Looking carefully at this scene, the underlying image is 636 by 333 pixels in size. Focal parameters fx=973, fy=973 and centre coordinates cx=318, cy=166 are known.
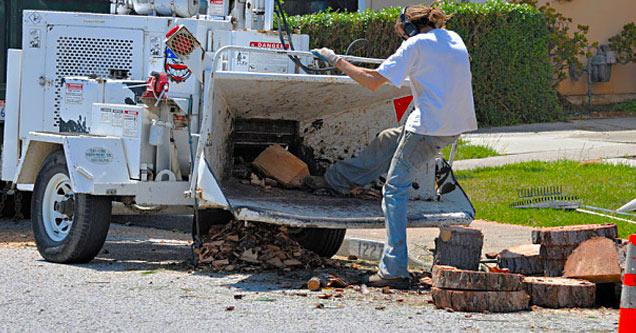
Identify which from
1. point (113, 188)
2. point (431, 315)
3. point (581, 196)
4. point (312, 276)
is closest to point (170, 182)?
point (113, 188)

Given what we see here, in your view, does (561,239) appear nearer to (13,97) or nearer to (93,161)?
(93,161)

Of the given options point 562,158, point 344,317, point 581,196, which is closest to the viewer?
point 344,317

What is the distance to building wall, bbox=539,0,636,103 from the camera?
18.7 metres

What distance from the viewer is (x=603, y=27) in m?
18.9

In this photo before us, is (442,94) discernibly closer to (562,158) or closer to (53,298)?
(53,298)

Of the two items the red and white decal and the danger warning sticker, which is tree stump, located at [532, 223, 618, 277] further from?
the danger warning sticker

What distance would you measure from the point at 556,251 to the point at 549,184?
4685 mm

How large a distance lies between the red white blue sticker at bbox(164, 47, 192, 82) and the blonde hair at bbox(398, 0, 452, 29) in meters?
1.78

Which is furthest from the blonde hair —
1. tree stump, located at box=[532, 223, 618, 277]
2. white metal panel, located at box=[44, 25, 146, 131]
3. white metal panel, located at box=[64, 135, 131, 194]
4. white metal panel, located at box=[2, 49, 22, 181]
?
white metal panel, located at box=[2, 49, 22, 181]

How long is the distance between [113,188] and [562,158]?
766 centimetres

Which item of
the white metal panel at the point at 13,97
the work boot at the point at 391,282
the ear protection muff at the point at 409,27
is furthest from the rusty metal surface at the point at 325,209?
the white metal panel at the point at 13,97

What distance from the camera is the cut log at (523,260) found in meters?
6.64

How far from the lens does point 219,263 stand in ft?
23.2

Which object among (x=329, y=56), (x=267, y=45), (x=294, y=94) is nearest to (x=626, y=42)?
(x=267, y=45)
